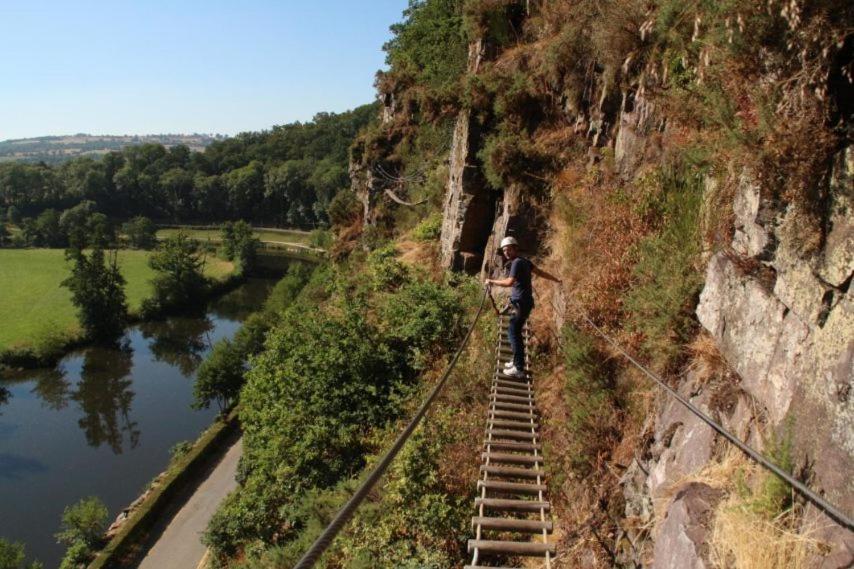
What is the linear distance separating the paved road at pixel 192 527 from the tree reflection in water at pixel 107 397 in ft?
32.4

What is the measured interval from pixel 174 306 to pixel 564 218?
186ft

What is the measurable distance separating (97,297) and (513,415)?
169 ft

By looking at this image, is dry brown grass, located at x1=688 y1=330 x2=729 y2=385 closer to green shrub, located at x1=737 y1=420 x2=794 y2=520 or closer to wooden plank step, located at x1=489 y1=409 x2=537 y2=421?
green shrub, located at x1=737 y1=420 x2=794 y2=520

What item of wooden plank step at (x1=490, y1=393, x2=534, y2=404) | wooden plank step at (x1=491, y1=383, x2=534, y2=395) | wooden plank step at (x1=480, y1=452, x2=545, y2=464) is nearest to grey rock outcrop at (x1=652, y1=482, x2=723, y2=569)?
wooden plank step at (x1=480, y1=452, x2=545, y2=464)

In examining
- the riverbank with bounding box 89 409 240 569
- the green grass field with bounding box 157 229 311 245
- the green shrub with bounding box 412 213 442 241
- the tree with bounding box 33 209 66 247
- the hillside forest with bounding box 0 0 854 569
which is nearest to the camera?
the hillside forest with bounding box 0 0 854 569

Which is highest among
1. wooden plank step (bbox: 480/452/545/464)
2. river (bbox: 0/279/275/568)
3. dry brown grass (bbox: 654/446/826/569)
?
dry brown grass (bbox: 654/446/826/569)

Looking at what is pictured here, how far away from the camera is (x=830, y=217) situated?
4086mm

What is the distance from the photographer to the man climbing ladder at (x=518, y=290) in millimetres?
8602

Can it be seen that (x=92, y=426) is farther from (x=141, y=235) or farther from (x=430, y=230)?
(x=141, y=235)

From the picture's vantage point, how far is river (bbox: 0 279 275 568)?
2766 cm

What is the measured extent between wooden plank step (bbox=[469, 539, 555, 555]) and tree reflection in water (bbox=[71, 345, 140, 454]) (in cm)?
3341

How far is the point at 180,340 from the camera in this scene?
52.3 meters

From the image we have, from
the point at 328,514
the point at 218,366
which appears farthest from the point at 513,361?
the point at 218,366

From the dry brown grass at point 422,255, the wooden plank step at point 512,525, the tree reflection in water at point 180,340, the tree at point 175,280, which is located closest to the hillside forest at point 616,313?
the dry brown grass at point 422,255
